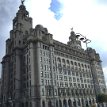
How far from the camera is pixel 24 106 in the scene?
278ft

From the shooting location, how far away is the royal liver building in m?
84.1

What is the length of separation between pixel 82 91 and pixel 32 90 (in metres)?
41.5

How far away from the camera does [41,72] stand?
281ft

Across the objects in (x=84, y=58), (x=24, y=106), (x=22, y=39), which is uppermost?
(x=22, y=39)

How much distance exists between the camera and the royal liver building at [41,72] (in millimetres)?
84062

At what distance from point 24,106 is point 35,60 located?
80.7 ft

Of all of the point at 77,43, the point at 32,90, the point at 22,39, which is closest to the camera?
the point at 32,90

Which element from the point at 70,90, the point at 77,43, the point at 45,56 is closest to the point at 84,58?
the point at 77,43

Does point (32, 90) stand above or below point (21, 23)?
below

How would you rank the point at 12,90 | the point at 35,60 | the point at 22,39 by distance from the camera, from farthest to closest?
1. the point at 22,39
2. the point at 12,90
3. the point at 35,60

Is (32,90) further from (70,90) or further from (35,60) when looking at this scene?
(70,90)

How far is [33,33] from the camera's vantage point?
95250 millimetres

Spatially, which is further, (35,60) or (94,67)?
(94,67)

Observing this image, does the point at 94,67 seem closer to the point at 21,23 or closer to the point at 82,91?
the point at 82,91
